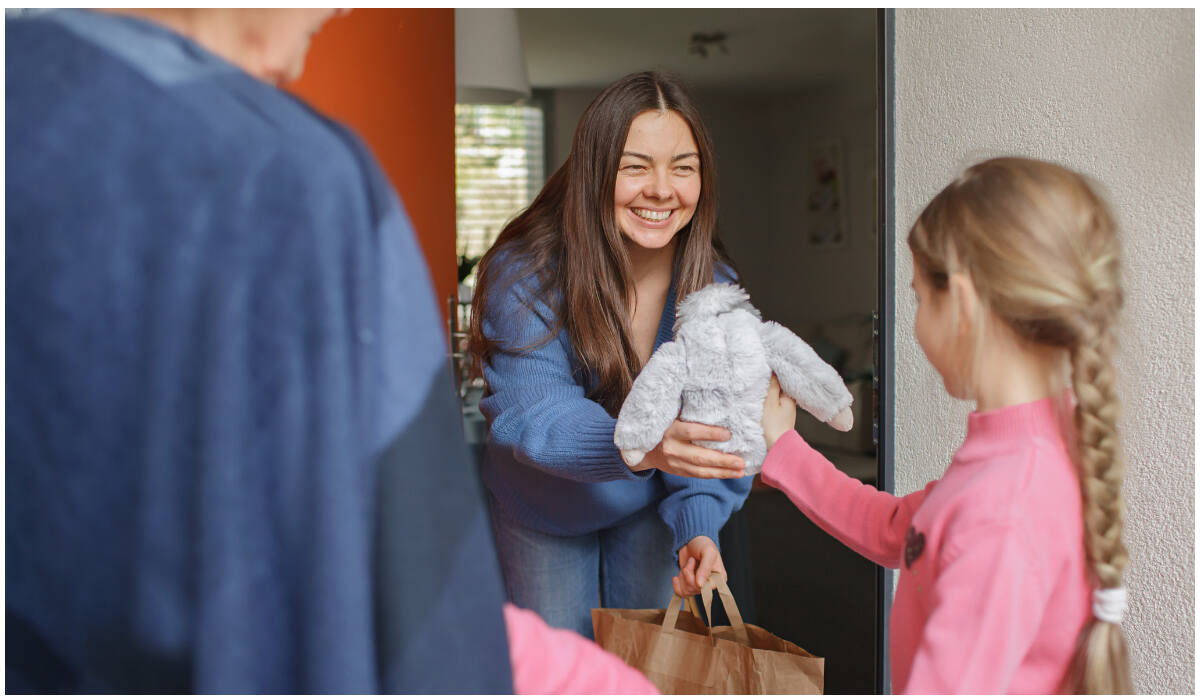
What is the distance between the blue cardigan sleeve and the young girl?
19.1 inches

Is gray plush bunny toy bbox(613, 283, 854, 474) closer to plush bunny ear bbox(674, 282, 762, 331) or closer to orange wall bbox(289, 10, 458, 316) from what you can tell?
plush bunny ear bbox(674, 282, 762, 331)

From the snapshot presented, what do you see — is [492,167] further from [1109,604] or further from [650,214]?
[1109,604]

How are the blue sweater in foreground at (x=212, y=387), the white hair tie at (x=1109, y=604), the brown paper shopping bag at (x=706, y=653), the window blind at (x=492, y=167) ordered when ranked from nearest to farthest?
the blue sweater in foreground at (x=212, y=387)
the white hair tie at (x=1109, y=604)
the brown paper shopping bag at (x=706, y=653)
the window blind at (x=492, y=167)

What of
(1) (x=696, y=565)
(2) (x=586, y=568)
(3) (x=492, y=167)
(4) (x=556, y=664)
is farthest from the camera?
(3) (x=492, y=167)

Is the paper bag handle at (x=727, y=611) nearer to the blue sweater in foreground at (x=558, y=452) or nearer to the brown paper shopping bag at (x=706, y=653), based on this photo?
the brown paper shopping bag at (x=706, y=653)

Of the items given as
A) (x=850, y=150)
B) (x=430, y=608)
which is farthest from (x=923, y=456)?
(x=430, y=608)

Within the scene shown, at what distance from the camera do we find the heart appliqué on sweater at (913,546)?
872 mm

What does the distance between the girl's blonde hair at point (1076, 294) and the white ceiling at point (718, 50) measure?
92cm

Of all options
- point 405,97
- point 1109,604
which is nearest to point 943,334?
point 1109,604

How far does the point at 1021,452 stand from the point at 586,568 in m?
0.88

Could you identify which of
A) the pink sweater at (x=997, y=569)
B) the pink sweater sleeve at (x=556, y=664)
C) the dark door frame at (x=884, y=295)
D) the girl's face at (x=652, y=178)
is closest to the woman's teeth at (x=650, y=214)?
the girl's face at (x=652, y=178)

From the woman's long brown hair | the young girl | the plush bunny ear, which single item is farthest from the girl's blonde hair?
the woman's long brown hair

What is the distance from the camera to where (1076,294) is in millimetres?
818

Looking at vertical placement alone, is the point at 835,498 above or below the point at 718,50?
below
